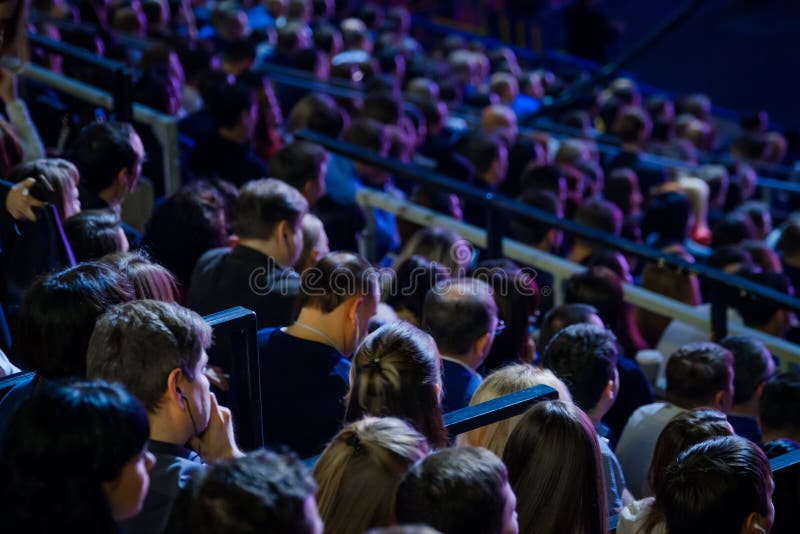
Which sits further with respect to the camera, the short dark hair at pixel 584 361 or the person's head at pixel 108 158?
the person's head at pixel 108 158

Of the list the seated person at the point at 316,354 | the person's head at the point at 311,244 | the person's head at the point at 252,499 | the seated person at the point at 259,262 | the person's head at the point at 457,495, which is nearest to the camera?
the person's head at the point at 252,499

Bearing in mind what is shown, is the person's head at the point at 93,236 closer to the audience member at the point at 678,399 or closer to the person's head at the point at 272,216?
the person's head at the point at 272,216

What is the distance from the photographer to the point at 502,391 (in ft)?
10.4

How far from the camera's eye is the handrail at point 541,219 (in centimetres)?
483

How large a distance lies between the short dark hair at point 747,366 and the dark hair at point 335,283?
1707 millimetres

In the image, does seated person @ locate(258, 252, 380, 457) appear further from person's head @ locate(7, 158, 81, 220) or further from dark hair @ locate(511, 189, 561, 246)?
dark hair @ locate(511, 189, 561, 246)

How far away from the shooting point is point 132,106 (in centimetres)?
607

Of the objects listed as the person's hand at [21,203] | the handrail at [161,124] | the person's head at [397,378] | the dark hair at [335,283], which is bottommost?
the handrail at [161,124]

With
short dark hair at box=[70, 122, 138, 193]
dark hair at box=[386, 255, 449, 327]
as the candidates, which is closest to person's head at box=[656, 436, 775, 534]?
dark hair at box=[386, 255, 449, 327]

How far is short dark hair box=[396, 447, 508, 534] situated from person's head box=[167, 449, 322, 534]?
10.5 inches

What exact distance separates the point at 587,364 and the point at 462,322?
45 centimetres

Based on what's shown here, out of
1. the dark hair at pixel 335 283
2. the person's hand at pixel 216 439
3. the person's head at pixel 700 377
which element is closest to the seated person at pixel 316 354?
the dark hair at pixel 335 283

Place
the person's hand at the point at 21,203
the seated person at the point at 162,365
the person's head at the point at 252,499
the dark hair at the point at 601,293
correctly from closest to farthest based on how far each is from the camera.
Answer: the person's head at the point at 252,499
the seated person at the point at 162,365
the person's hand at the point at 21,203
the dark hair at the point at 601,293

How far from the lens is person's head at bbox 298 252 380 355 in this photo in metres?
3.59
